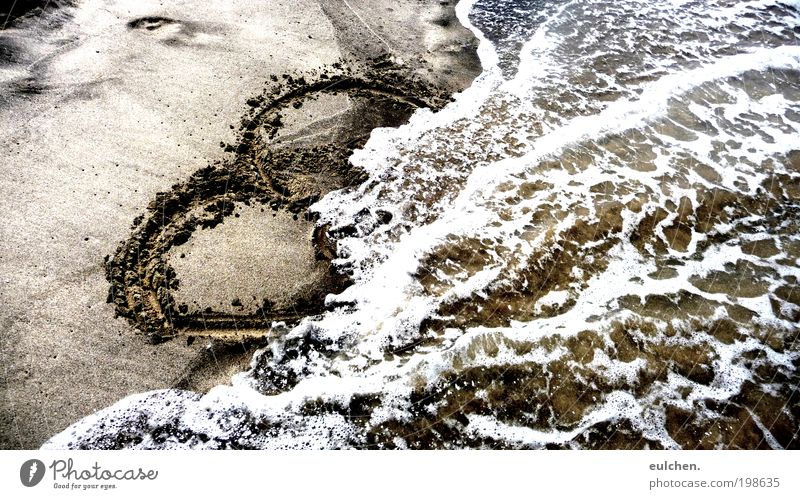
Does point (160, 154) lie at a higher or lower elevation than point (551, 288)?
higher

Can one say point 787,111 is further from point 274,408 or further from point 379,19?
point 274,408

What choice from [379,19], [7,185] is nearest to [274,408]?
[7,185]

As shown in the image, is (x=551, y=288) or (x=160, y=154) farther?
(x=160, y=154)
